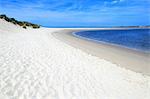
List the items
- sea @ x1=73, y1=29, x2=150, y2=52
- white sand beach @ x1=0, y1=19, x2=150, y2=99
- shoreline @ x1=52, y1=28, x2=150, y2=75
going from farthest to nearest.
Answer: sea @ x1=73, y1=29, x2=150, y2=52 → shoreline @ x1=52, y1=28, x2=150, y2=75 → white sand beach @ x1=0, y1=19, x2=150, y2=99

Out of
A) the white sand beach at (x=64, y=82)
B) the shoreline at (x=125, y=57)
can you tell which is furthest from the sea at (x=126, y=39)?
the white sand beach at (x=64, y=82)

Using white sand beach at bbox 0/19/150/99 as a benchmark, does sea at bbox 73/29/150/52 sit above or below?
below

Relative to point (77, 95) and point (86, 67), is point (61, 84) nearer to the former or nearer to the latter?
point (77, 95)

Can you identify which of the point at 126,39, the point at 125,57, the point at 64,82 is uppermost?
the point at 64,82

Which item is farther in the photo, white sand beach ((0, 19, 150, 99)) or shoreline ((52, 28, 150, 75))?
shoreline ((52, 28, 150, 75))

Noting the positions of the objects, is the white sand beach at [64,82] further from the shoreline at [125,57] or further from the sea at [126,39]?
the sea at [126,39]

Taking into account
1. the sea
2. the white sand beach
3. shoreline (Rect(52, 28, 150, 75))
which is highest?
the white sand beach

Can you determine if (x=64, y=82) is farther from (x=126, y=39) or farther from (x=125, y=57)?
(x=126, y=39)

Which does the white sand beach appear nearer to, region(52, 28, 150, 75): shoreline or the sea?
region(52, 28, 150, 75): shoreline

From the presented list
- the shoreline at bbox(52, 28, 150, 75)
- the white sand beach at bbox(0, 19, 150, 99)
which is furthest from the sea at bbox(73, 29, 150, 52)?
the white sand beach at bbox(0, 19, 150, 99)

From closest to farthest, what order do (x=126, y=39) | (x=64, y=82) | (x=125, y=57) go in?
(x=64, y=82), (x=125, y=57), (x=126, y=39)

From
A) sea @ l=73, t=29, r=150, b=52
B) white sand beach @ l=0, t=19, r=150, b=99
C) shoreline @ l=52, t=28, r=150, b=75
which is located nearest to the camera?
white sand beach @ l=0, t=19, r=150, b=99

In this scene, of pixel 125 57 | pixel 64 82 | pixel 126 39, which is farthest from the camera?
pixel 126 39

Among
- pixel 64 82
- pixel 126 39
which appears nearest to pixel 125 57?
pixel 64 82
